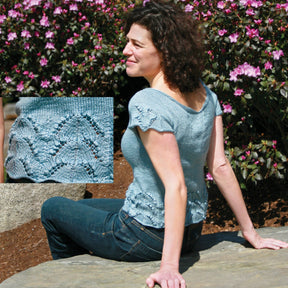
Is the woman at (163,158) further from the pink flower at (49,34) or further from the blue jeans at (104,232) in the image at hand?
the pink flower at (49,34)

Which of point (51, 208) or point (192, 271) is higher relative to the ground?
point (51, 208)

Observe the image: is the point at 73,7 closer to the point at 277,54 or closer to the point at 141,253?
the point at 277,54

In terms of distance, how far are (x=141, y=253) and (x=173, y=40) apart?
881 millimetres

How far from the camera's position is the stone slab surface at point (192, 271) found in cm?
187

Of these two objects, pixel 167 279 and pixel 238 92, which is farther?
pixel 238 92

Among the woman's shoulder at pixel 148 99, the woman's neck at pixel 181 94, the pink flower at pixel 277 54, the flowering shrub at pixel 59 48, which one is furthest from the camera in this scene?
the flowering shrub at pixel 59 48

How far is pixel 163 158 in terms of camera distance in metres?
1.87

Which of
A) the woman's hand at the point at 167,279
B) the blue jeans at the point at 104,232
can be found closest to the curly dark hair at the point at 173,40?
the blue jeans at the point at 104,232

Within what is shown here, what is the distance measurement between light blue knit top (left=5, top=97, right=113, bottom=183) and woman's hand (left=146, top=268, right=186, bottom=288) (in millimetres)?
2171

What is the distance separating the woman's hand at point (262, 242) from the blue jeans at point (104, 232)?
0.76 feet

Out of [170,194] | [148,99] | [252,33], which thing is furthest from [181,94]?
[252,33]

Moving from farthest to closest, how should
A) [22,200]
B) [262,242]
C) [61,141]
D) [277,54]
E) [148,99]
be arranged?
[61,141]
[22,200]
[277,54]
[262,242]
[148,99]

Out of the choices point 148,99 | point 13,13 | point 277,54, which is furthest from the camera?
point 13,13

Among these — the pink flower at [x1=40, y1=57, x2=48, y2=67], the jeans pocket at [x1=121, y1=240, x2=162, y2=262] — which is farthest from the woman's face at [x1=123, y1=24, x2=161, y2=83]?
the pink flower at [x1=40, y1=57, x2=48, y2=67]
